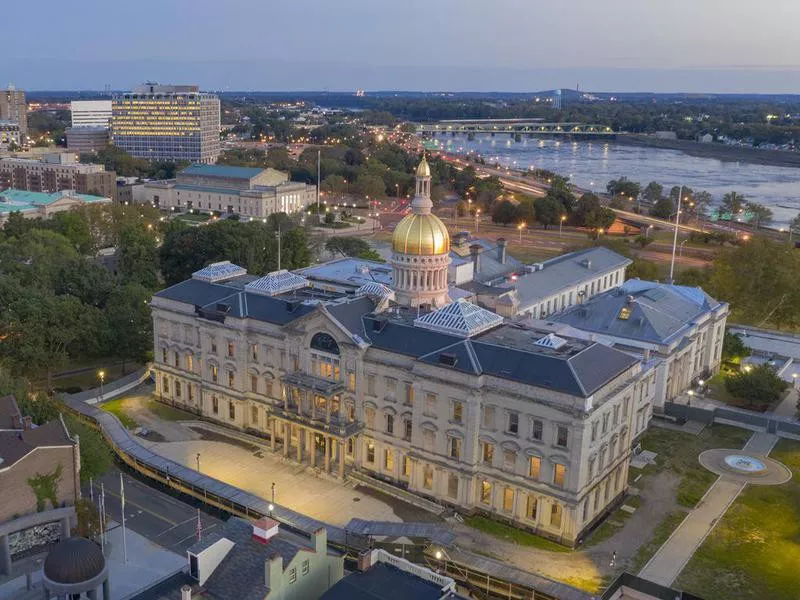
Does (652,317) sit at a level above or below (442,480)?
above

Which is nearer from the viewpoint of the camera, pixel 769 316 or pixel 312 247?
pixel 769 316

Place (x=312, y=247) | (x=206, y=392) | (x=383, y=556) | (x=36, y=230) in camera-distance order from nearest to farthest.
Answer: (x=383, y=556)
(x=206, y=392)
(x=36, y=230)
(x=312, y=247)

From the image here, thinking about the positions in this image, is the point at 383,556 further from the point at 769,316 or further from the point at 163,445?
the point at 769,316

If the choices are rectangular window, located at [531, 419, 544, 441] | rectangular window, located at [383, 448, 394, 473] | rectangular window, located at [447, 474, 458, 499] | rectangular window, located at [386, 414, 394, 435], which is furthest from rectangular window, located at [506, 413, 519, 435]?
rectangular window, located at [383, 448, 394, 473]

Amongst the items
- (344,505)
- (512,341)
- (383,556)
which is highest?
(512,341)

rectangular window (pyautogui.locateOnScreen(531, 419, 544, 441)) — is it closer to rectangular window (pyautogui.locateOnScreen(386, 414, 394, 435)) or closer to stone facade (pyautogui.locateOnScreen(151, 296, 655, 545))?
stone facade (pyautogui.locateOnScreen(151, 296, 655, 545))

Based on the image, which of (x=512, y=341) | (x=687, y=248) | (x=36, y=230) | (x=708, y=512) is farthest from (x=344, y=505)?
(x=687, y=248)
